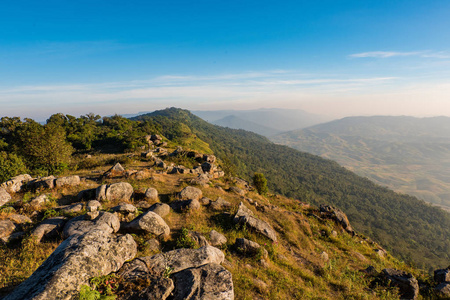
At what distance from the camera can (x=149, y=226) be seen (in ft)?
34.9

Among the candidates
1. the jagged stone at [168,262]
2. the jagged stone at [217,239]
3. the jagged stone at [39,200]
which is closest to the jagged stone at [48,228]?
the jagged stone at [39,200]

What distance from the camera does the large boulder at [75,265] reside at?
508 centimetres

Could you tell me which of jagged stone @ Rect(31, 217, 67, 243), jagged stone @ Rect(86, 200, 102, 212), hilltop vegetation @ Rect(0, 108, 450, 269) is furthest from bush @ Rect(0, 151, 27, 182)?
hilltop vegetation @ Rect(0, 108, 450, 269)

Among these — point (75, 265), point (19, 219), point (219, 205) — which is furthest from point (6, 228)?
point (219, 205)

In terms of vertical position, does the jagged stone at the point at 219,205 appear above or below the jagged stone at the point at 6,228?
below

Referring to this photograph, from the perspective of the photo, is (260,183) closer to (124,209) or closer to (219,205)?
(219,205)

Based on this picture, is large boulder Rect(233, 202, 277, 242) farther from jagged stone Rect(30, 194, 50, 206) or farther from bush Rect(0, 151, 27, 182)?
bush Rect(0, 151, 27, 182)

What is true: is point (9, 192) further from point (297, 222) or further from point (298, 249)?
point (297, 222)

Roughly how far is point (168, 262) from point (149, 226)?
11.1 feet

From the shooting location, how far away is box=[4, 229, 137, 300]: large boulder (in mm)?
5078

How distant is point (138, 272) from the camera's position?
22.6 feet

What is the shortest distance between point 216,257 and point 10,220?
11.9m

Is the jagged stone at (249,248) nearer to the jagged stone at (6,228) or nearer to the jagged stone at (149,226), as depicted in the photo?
the jagged stone at (149,226)

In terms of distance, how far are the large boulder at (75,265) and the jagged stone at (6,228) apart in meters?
5.91
